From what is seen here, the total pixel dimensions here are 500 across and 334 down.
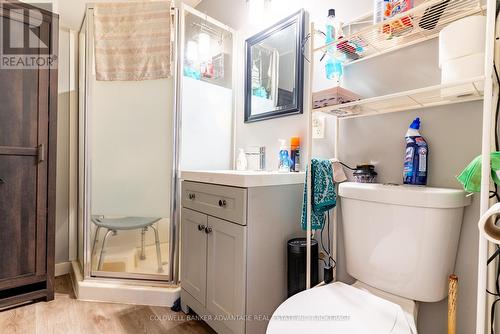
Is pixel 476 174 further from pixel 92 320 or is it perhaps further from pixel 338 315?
pixel 92 320

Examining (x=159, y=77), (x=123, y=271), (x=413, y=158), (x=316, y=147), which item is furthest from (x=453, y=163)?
(x=123, y=271)

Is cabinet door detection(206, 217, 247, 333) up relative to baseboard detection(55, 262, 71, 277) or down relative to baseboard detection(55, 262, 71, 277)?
up

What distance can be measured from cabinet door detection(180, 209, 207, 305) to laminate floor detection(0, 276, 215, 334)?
0.64 ft

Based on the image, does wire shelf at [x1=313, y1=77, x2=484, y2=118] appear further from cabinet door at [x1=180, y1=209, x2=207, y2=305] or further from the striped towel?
the striped towel

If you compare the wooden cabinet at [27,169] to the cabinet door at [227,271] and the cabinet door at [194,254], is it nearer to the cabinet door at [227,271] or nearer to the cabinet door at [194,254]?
the cabinet door at [194,254]

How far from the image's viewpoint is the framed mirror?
5.06 feet

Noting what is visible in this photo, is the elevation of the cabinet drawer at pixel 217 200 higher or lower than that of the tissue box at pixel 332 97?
lower

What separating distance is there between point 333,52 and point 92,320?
1890 millimetres

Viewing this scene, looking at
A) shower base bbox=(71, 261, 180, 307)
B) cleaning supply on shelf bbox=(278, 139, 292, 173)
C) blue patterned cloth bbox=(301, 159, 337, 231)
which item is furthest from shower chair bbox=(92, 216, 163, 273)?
blue patterned cloth bbox=(301, 159, 337, 231)

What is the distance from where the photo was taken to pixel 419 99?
1.01m

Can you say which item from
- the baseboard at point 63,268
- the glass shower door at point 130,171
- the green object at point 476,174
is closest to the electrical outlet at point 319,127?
the green object at point 476,174

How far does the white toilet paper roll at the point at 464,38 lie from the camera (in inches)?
31.7

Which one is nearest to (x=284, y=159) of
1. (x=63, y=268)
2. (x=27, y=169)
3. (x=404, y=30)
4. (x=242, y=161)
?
(x=242, y=161)

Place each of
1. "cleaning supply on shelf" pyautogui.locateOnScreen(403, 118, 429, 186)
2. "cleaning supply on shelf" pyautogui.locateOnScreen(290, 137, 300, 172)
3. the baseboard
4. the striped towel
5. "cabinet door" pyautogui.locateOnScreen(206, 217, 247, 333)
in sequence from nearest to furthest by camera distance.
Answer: "cleaning supply on shelf" pyautogui.locateOnScreen(403, 118, 429, 186)
"cabinet door" pyautogui.locateOnScreen(206, 217, 247, 333)
"cleaning supply on shelf" pyautogui.locateOnScreen(290, 137, 300, 172)
the striped towel
the baseboard
